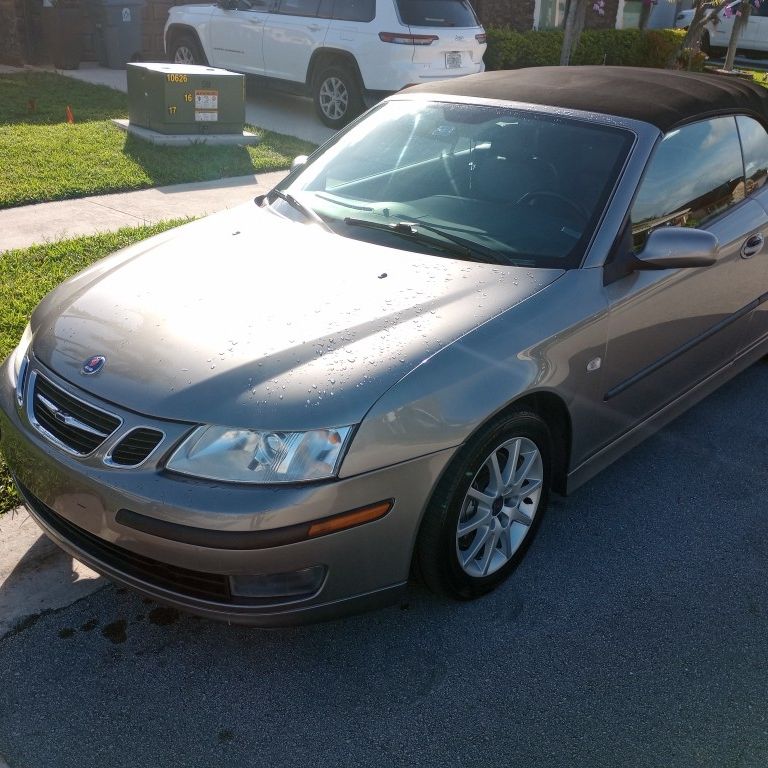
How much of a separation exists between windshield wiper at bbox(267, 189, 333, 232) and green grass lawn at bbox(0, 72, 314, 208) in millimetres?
3743

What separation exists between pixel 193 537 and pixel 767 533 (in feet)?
7.88

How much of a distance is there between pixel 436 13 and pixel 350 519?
9.29 m

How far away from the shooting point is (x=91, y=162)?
8.02 m

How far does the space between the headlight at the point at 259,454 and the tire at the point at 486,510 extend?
0.44 m

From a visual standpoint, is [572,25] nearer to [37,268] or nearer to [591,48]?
[591,48]

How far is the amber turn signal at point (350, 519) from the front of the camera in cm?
250

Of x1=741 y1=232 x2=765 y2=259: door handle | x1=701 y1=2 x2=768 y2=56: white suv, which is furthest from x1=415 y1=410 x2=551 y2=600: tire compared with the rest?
x1=701 y1=2 x2=768 y2=56: white suv

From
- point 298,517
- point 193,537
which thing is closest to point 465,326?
point 298,517

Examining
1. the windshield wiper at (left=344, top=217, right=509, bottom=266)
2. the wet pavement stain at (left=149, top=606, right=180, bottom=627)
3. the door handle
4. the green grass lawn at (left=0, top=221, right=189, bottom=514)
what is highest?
the windshield wiper at (left=344, top=217, right=509, bottom=266)

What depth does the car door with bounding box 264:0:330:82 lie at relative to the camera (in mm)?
10914

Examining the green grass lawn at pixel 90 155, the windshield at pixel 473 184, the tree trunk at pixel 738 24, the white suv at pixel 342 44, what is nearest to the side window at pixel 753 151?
the windshield at pixel 473 184

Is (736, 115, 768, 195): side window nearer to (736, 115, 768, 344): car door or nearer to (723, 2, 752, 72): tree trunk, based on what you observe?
(736, 115, 768, 344): car door

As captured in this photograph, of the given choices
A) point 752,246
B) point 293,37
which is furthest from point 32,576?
point 293,37

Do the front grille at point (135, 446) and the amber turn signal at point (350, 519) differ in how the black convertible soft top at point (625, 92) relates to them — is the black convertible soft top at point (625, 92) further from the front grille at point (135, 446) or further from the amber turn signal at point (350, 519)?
the front grille at point (135, 446)
